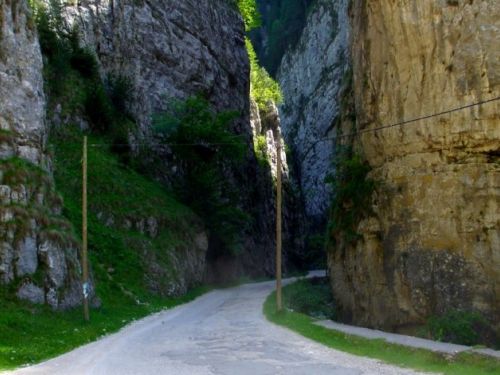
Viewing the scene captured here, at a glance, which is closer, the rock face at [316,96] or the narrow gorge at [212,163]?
the narrow gorge at [212,163]

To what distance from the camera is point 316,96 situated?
240 feet

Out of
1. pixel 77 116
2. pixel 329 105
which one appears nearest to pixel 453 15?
pixel 77 116

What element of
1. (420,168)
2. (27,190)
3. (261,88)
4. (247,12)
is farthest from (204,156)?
(247,12)

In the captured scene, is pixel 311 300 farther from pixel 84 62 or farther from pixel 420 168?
pixel 84 62

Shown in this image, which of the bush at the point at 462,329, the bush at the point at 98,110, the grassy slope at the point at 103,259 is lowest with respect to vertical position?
the bush at the point at 462,329

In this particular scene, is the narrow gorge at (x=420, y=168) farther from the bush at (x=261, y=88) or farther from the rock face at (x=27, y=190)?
the bush at (x=261, y=88)

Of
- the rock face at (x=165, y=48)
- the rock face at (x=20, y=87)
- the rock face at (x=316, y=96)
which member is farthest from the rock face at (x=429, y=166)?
the rock face at (x=316, y=96)

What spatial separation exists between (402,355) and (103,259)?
19.5 metres

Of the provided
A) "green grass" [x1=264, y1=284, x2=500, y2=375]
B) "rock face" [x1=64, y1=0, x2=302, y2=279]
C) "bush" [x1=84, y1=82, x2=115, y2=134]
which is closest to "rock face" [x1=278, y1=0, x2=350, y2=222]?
"rock face" [x1=64, y1=0, x2=302, y2=279]

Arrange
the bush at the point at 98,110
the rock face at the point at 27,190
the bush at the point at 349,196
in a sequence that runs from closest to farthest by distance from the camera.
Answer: the rock face at the point at 27,190 → the bush at the point at 349,196 → the bush at the point at 98,110

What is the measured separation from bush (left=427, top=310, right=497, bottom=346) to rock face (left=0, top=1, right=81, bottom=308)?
11775mm

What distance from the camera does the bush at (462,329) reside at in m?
18.2

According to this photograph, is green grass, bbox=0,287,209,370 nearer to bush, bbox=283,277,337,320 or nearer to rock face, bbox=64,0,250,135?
bush, bbox=283,277,337,320

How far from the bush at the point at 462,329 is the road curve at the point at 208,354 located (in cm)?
457
